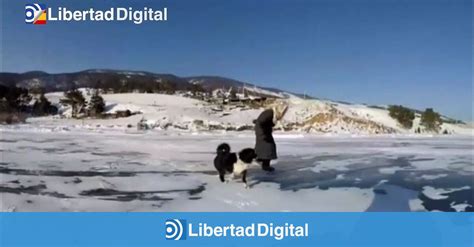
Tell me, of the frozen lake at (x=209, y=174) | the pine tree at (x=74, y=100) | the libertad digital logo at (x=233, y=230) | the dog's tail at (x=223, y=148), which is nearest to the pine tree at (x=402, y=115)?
the frozen lake at (x=209, y=174)

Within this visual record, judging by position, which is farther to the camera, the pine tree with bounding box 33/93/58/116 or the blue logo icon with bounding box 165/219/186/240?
the pine tree with bounding box 33/93/58/116

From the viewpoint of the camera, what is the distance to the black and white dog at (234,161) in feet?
8.32

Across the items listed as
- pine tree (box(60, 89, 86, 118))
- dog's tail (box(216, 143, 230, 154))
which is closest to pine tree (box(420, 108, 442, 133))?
Answer: dog's tail (box(216, 143, 230, 154))

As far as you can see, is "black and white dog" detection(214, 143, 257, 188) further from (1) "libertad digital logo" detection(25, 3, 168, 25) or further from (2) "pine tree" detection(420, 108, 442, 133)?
(2) "pine tree" detection(420, 108, 442, 133)

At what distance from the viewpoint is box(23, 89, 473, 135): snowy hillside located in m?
2.63

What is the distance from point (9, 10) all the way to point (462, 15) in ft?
8.09

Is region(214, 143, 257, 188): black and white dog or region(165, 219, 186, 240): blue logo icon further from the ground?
region(214, 143, 257, 188): black and white dog

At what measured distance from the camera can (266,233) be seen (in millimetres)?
2428

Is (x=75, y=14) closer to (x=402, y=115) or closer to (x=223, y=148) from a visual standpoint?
(x=223, y=148)

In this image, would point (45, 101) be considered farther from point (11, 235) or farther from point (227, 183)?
point (227, 183)

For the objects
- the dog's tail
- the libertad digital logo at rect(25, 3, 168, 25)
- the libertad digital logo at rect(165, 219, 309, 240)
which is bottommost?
the libertad digital logo at rect(165, 219, 309, 240)

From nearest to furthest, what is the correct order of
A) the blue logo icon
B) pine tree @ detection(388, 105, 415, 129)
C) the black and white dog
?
the blue logo icon < the black and white dog < pine tree @ detection(388, 105, 415, 129)

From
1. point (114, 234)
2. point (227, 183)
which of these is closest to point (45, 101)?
point (114, 234)

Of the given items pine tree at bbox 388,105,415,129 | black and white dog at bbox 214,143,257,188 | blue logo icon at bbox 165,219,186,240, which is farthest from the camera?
pine tree at bbox 388,105,415,129
